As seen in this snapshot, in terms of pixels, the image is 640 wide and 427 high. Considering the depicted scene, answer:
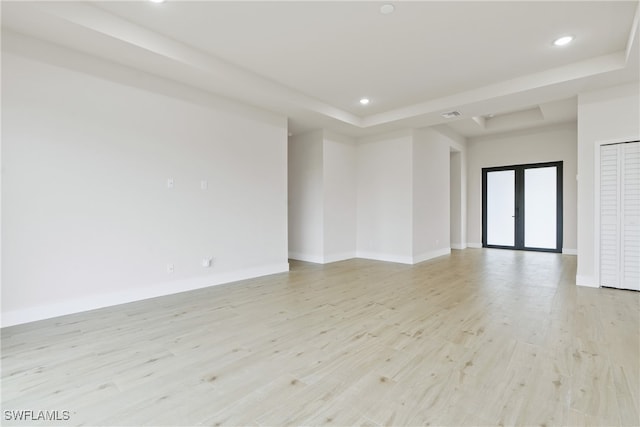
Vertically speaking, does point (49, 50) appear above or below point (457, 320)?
above

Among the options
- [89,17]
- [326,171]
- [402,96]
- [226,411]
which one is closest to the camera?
[226,411]

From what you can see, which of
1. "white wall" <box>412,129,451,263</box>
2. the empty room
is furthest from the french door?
the empty room

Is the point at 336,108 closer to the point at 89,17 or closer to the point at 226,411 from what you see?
the point at 89,17

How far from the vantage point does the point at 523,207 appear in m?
7.78

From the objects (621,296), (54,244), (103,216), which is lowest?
(621,296)

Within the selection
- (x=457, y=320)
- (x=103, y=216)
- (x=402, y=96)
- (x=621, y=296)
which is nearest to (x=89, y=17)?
(x=103, y=216)

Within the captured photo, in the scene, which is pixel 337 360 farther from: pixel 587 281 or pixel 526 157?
pixel 526 157

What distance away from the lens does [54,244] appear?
2.99 m

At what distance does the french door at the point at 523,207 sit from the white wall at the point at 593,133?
3.68m

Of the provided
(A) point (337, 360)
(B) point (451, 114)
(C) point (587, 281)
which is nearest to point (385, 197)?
(B) point (451, 114)

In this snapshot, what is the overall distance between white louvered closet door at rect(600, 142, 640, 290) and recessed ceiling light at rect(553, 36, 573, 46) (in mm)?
1690

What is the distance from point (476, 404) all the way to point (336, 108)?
15.7 ft

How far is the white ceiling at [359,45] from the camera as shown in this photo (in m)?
2.72

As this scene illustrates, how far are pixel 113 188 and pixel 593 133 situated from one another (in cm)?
617
